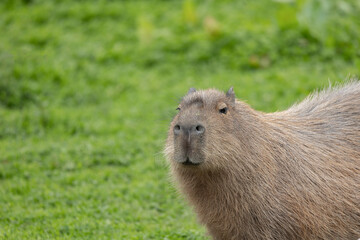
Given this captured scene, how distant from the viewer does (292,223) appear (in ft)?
14.0

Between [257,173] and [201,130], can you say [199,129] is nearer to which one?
[201,130]

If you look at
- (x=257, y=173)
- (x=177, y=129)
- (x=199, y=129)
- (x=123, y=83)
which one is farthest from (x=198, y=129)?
(x=123, y=83)

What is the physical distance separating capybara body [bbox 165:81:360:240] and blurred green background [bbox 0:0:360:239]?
3.42ft

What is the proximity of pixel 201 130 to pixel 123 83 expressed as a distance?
17.1 feet

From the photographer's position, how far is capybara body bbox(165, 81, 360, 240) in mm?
4109

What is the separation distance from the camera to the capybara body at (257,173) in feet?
13.5

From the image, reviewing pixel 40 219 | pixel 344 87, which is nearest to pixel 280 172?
pixel 344 87

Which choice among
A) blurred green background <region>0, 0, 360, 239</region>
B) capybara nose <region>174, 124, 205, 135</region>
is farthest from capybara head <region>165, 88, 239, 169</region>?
blurred green background <region>0, 0, 360, 239</region>

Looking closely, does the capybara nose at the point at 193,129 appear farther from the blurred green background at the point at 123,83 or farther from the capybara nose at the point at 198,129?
the blurred green background at the point at 123,83

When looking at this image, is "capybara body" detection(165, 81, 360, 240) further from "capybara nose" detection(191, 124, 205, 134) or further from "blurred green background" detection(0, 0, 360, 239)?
"blurred green background" detection(0, 0, 360, 239)

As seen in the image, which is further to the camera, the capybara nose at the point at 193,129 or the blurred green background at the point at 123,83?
the blurred green background at the point at 123,83

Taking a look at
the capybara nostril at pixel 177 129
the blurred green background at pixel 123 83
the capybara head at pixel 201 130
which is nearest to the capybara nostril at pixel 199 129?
the capybara head at pixel 201 130

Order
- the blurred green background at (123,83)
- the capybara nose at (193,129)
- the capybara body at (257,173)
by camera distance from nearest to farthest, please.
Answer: the capybara nose at (193,129) → the capybara body at (257,173) → the blurred green background at (123,83)

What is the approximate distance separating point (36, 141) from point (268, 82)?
3.32m
